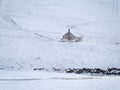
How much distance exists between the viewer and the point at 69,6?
188 feet

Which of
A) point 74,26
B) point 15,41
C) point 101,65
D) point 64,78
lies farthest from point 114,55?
point 74,26

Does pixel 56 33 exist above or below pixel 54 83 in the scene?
above

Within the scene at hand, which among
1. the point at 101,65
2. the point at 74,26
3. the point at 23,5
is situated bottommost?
the point at 101,65

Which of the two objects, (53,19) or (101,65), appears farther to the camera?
(53,19)

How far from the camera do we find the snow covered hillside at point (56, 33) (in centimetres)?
2238

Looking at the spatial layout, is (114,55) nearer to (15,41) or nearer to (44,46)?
(44,46)

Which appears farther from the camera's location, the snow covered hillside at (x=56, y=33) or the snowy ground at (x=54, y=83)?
the snow covered hillside at (x=56, y=33)

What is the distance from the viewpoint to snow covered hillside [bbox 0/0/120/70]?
2238 centimetres

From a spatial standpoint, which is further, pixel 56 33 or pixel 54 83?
pixel 56 33

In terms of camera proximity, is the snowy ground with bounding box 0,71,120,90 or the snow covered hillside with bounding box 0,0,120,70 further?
the snow covered hillside with bounding box 0,0,120,70

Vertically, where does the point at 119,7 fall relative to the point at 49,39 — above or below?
above

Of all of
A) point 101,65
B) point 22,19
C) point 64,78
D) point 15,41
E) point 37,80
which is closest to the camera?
point 37,80

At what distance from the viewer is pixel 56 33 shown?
35.2 meters

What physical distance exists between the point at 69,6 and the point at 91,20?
10.1 m
